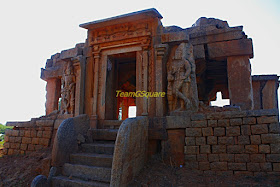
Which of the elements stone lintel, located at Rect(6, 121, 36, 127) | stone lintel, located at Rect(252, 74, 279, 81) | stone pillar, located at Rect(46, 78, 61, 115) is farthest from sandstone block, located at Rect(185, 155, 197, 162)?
stone pillar, located at Rect(46, 78, 61, 115)

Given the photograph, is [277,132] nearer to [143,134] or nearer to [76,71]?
[143,134]

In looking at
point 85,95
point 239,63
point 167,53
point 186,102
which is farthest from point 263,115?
point 85,95

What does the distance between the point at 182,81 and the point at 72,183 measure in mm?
3646

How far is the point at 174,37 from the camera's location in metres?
5.88

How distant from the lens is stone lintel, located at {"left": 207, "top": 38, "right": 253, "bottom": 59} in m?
5.95

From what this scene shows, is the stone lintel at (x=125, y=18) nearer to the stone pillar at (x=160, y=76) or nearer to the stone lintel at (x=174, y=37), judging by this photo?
the stone lintel at (x=174, y=37)

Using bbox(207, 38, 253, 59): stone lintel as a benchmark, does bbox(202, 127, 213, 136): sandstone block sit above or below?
below

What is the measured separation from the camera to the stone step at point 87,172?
400 cm

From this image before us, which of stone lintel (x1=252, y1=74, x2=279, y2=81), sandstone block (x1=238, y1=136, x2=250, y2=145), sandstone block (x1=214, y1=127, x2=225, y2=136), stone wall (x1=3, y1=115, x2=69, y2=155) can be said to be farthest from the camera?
stone lintel (x1=252, y1=74, x2=279, y2=81)

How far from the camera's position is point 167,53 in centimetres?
606

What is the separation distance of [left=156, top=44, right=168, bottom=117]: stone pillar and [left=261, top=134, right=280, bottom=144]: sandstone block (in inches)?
96.8

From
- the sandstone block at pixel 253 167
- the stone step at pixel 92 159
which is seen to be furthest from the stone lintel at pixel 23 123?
the sandstone block at pixel 253 167

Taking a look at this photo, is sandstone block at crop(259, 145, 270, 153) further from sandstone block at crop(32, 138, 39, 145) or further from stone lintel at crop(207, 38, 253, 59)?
sandstone block at crop(32, 138, 39, 145)

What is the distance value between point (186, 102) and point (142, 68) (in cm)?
174
